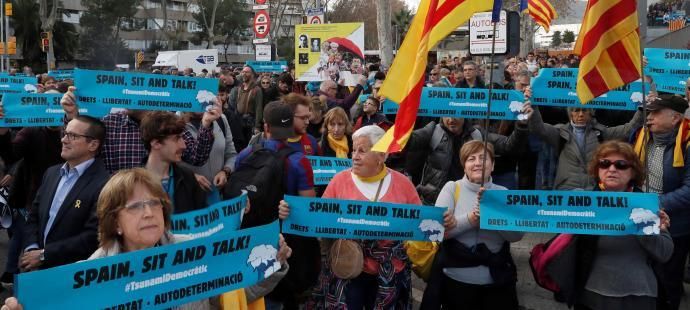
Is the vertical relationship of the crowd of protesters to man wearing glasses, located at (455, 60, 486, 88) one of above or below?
below

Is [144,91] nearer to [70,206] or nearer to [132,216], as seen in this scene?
[70,206]

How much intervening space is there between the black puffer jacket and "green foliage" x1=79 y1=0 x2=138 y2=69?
2715 inches

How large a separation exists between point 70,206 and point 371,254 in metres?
1.80

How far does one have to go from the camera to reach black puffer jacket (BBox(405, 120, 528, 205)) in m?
6.49

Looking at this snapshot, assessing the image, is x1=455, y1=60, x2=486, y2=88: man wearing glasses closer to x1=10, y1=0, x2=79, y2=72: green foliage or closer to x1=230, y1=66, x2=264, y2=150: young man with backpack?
x1=230, y1=66, x2=264, y2=150: young man with backpack

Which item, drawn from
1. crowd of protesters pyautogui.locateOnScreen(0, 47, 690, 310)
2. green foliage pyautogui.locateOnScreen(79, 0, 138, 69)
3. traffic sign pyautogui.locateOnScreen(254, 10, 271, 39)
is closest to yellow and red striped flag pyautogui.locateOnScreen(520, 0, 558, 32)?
traffic sign pyautogui.locateOnScreen(254, 10, 271, 39)

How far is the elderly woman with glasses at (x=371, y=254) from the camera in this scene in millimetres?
4820

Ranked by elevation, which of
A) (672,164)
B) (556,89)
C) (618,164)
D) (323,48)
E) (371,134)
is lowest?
(672,164)

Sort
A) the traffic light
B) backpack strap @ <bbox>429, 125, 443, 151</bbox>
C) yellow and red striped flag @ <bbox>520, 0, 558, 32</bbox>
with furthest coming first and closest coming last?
the traffic light
yellow and red striped flag @ <bbox>520, 0, 558, 32</bbox>
backpack strap @ <bbox>429, 125, 443, 151</bbox>

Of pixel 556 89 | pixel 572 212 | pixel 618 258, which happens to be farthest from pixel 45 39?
pixel 618 258

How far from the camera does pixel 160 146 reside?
15.6 ft

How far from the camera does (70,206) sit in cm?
444

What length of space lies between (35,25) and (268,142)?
6255cm

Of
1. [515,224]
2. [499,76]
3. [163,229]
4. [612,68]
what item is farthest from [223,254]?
[499,76]
